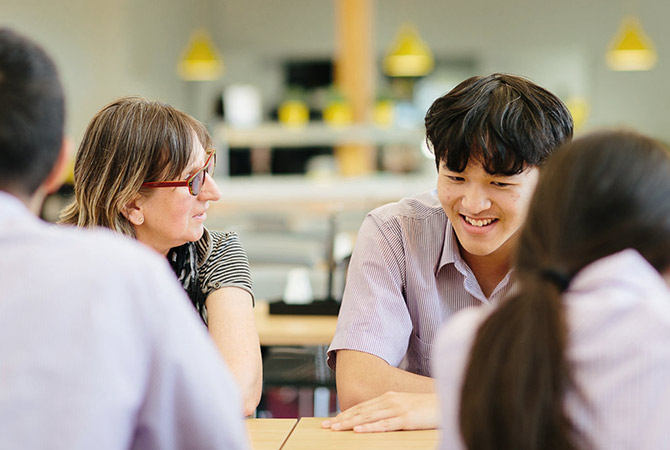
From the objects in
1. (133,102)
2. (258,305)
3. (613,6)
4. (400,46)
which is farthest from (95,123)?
(613,6)

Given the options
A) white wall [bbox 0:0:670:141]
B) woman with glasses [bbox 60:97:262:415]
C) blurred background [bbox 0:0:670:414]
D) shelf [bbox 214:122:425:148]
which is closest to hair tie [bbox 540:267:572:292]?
woman with glasses [bbox 60:97:262:415]

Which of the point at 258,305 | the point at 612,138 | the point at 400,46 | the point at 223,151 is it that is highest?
the point at 612,138

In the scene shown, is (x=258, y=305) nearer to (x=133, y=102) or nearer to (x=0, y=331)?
(x=133, y=102)

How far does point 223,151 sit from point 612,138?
7550 millimetres

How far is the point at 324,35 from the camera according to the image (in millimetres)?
10750

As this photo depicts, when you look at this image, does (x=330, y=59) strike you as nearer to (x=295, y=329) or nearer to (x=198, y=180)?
(x=295, y=329)

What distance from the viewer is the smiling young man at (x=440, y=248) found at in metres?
1.72

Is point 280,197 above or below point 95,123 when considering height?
below

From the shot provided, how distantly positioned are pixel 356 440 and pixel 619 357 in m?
0.71

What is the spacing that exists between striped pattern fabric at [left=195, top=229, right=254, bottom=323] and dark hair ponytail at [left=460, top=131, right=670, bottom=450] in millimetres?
1048

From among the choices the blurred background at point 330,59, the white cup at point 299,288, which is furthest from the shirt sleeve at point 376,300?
the blurred background at point 330,59

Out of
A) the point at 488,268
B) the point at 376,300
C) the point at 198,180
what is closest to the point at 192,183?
the point at 198,180

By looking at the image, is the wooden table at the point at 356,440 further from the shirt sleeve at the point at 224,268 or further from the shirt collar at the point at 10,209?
the shirt collar at the point at 10,209

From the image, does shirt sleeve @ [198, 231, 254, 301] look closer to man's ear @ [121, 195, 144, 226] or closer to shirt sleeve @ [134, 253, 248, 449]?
man's ear @ [121, 195, 144, 226]
